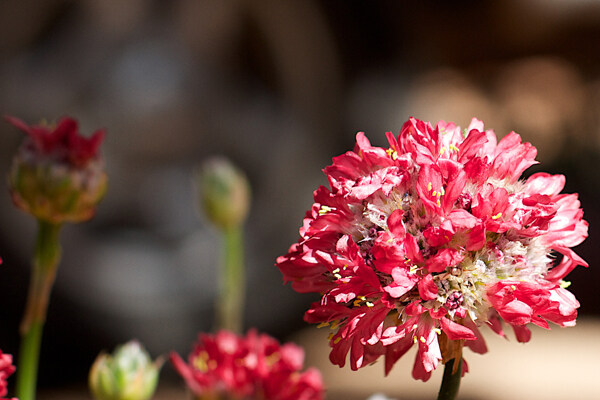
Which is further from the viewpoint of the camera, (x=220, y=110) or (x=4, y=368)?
(x=220, y=110)

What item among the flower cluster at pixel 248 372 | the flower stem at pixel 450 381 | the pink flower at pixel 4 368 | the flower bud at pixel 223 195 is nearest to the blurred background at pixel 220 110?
the flower bud at pixel 223 195

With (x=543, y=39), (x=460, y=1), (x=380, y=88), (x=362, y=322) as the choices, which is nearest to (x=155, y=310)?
(x=380, y=88)

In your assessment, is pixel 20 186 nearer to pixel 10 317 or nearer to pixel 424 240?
pixel 424 240

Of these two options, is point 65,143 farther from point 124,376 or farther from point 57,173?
point 124,376

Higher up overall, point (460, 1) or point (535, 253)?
point (460, 1)

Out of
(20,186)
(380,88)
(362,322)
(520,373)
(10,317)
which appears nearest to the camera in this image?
(362,322)

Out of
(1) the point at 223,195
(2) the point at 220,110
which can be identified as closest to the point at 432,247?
(1) the point at 223,195

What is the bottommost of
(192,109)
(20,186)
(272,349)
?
(272,349)
